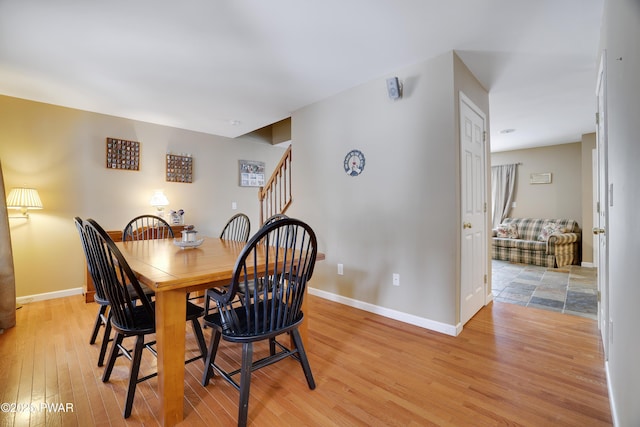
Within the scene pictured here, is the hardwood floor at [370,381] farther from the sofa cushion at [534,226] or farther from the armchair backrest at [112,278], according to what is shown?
the sofa cushion at [534,226]

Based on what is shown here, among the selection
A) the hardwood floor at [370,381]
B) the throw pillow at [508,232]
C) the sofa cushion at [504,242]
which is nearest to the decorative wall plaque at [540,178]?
the throw pillow at [508,232]

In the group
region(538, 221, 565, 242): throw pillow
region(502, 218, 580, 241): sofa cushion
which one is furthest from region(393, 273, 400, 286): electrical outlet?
region(502, 218, 580, 241): sofa cushion

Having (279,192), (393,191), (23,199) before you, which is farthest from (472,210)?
(23,199)

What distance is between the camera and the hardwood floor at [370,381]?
4.84 ft

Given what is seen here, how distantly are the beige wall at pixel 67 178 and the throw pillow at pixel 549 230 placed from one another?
20.9 ft

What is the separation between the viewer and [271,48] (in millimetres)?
2309

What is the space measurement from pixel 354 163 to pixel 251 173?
2.86 m

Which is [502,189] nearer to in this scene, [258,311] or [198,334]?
[258,311]

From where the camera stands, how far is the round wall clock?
299cm

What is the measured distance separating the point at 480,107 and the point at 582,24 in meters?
0.98

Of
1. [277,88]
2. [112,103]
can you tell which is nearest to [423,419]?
[277,88]

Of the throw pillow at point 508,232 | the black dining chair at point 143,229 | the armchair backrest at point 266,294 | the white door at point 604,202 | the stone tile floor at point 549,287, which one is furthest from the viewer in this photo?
the throw pillow at point 508,232

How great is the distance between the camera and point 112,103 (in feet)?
11.2

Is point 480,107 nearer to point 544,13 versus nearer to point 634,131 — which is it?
point 544,13
